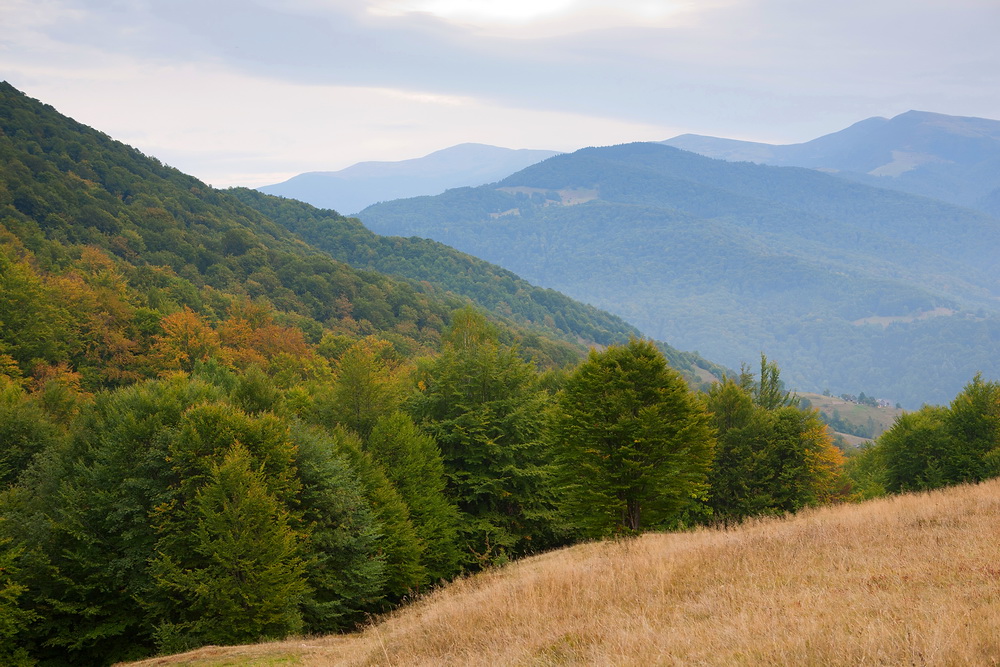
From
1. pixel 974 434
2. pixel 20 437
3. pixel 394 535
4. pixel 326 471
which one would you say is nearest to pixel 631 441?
pixel 394 535

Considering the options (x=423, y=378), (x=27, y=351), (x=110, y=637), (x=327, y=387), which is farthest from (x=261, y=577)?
(x=27, y=351)

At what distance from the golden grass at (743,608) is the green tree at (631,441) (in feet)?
29.8

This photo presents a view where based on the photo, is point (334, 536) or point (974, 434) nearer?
point (334, 536)

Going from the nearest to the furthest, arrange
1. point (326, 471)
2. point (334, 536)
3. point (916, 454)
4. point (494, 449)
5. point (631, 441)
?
1. point (631, 441)
2. point (334, 536)
3. point (326, 471)
4. point (494, 449)
5. point (916, 454)

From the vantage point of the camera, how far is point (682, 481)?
26.6 meters

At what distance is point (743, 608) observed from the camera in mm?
9516

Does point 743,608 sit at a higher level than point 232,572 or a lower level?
higher

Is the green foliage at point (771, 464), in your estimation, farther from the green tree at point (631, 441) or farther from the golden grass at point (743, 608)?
the golden grass at point (743, 608)

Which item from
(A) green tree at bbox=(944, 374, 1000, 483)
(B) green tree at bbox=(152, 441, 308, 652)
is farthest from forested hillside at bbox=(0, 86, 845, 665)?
(A) green tree at bbox=(944, 374, 1000, 483)

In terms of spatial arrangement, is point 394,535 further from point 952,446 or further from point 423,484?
point 952,446

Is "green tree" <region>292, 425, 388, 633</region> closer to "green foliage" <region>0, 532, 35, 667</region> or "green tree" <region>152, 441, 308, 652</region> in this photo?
"green tree" <region>152, 441, 308, 652</region>

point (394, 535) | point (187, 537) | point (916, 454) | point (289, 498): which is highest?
point (289, 498)

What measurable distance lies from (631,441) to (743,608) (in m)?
17.0

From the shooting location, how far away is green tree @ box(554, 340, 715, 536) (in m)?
26.4
